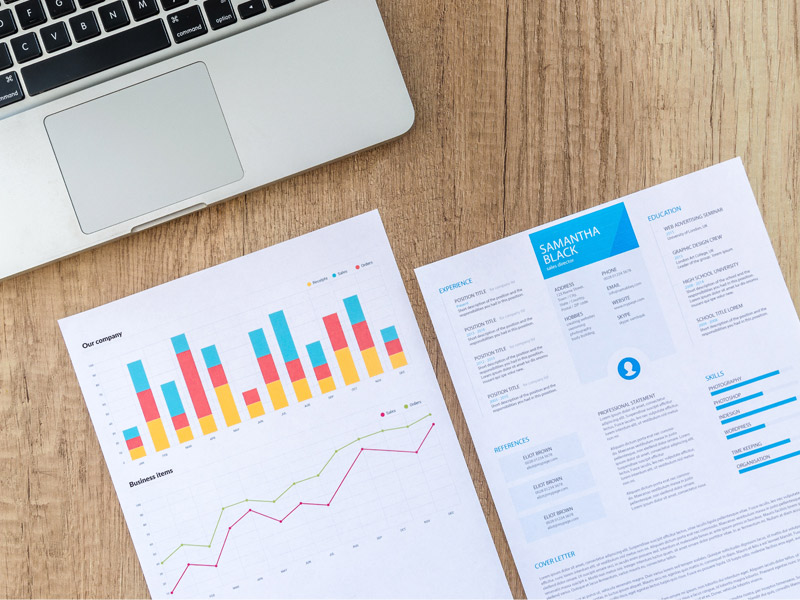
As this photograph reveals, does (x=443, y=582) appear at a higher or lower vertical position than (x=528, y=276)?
lower

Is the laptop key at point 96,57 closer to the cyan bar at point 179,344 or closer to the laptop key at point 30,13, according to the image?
the laptop key at point 30,13

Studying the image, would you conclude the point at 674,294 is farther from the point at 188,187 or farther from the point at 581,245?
the point at 188,187

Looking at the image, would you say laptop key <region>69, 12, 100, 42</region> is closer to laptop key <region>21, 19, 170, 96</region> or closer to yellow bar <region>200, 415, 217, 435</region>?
laptop key <region>21, 19, 170, 96</region>

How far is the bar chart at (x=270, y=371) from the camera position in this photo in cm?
63

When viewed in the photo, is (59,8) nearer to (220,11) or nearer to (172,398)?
(220,11)

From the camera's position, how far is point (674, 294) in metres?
0.62

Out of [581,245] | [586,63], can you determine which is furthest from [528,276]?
[586,63]

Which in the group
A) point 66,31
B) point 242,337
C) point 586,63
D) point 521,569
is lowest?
point 521,569

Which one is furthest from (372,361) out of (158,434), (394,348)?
(158,434)

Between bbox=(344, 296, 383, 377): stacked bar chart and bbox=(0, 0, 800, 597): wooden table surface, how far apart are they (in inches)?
2.2

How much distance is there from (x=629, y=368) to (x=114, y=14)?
589 millimetres

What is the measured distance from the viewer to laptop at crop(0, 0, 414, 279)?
0.57 meters

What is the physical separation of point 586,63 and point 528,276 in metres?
0.22

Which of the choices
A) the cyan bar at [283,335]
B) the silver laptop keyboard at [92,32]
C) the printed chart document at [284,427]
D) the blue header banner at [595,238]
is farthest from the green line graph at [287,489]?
the silver laptop keyboard at [92,32]
